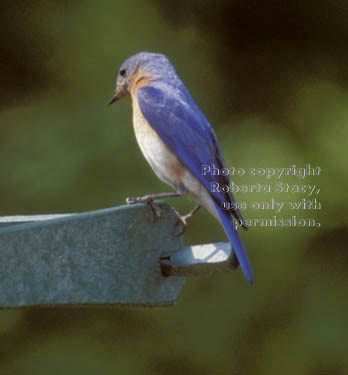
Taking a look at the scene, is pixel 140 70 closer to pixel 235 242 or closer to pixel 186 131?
pixel 186 131

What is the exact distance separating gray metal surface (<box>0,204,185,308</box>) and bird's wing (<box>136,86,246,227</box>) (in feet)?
2.57

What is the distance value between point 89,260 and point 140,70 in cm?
193

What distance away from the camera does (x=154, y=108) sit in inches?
127

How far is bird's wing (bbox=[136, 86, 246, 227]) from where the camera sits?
294cm

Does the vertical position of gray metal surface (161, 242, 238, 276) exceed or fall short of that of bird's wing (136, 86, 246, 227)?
it falls short

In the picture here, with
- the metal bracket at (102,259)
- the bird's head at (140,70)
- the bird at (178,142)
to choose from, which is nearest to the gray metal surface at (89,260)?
the metal bracket at (102,259)

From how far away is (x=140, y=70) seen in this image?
11.7 ft

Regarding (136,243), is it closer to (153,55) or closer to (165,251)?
(165,251)

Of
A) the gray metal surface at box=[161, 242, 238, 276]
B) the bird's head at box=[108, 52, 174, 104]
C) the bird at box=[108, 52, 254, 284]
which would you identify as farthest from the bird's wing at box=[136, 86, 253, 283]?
the gray metal surface at box=[161, 242, 238, 276]

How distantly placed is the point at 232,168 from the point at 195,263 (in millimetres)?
1707

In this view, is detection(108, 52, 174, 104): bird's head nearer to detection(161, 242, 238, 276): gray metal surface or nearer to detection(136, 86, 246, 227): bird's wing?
detection(136, 86, 246, 227): bird's wing

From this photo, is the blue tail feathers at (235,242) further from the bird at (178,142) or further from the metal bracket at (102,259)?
the metal bracket at (102,259)

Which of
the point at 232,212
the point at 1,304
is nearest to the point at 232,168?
the point at 232,212

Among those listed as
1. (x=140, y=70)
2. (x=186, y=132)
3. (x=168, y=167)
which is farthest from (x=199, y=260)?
(x=140, y=70)
